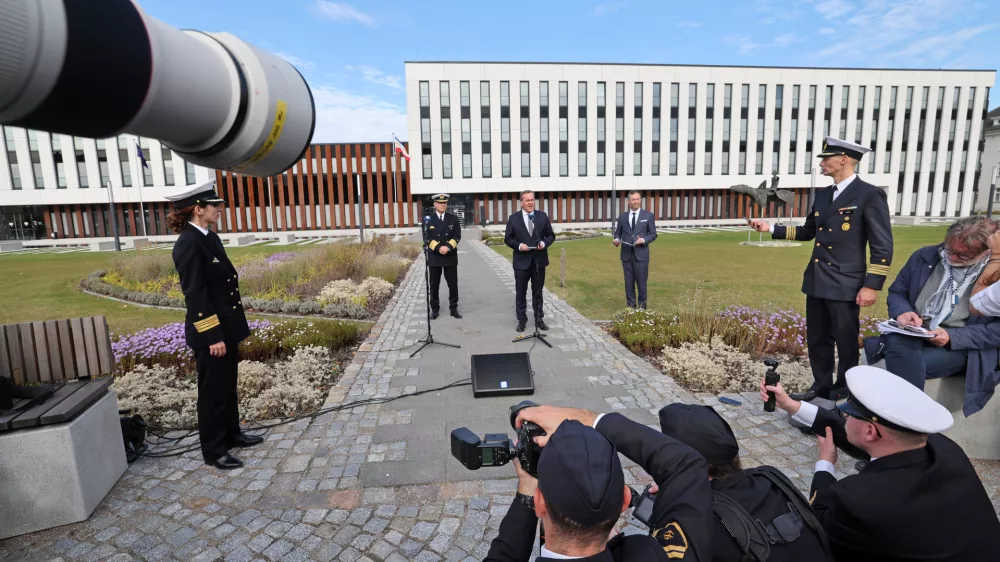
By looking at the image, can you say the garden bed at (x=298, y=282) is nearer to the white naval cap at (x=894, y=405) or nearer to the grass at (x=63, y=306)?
the grass at (x=63, y=306)

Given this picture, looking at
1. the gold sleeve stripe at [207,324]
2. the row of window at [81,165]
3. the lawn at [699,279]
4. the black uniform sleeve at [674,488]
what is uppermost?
the row of window at [81,165]

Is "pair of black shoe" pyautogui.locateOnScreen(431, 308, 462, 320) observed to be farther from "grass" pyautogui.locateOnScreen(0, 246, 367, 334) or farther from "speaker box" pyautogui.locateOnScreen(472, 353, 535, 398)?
"grass" pyautogui.locateOnScreen(0, 246, 367, 334)

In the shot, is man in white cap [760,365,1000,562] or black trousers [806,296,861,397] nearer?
man in white cap [760,365,1000,562]

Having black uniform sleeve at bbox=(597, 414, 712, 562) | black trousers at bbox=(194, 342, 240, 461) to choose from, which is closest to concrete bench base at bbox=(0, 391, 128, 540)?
black trousers at bbox=(194, 342, 240, 461)

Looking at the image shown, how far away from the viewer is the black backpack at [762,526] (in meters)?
1.68

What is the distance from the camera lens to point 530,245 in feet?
25.4

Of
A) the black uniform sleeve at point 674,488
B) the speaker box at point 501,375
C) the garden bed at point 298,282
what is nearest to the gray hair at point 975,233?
the black uniform sleeve at point 674,488

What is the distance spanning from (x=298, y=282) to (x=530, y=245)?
7.11m

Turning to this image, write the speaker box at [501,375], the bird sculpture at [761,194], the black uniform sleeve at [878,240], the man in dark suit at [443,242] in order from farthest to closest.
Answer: the bird sculpture at [761,194], the man in dark suit at [443,242], the speaker box at [501,375], the black uniform sleeve at [878,240]

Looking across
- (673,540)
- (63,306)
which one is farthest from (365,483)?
(63,306)

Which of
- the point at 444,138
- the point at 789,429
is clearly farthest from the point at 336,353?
the point at 444,138

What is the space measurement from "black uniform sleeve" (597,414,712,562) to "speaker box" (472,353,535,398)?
126 inches

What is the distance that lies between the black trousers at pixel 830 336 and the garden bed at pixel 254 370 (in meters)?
4.93

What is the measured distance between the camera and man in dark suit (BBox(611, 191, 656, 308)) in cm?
882
